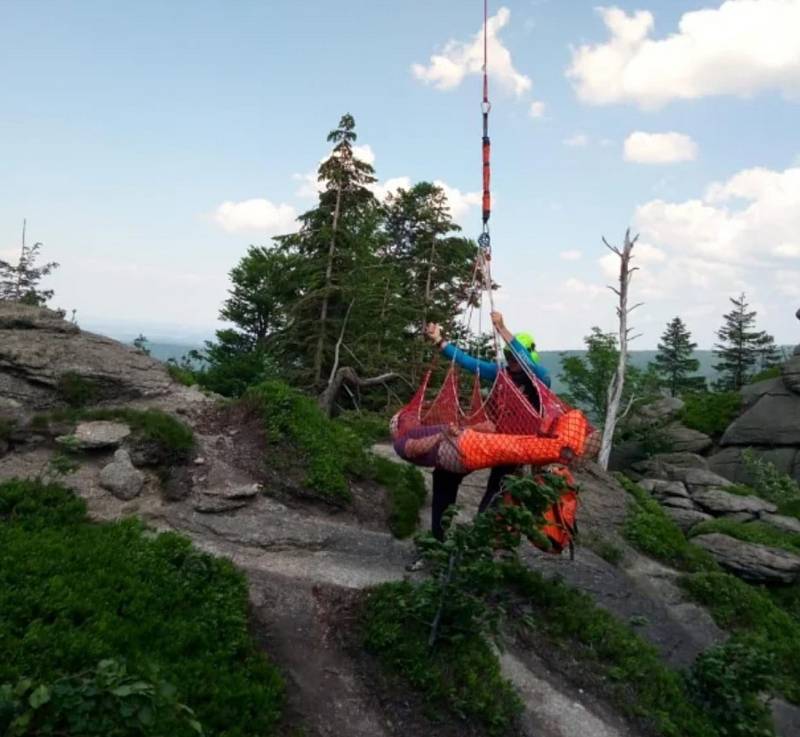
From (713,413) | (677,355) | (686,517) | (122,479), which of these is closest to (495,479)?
(122,479)

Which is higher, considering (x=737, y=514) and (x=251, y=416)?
(x=251, y=416)

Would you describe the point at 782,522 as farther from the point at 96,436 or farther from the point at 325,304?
the point at 96,436

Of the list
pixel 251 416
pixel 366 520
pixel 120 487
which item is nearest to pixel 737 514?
pixel 366 520

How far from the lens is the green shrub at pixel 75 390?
9242mm

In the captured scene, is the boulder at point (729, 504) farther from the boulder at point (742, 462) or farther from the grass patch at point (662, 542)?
the boulder at point (742, 462)

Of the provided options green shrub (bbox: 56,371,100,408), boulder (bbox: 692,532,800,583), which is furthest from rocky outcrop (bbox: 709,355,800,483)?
green shrub (bbox: 56,371,100,408)

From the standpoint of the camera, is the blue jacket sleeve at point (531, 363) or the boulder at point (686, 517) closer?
the blue jacket sleeve at point (531, 363)

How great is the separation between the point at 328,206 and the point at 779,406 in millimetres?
22655

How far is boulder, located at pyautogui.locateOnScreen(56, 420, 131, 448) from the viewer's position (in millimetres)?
7945

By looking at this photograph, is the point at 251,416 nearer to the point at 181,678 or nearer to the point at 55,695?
the point at 181,678

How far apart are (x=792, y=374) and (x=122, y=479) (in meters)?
30.0

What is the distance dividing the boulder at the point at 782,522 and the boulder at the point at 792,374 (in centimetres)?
1392

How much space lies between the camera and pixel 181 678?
15.2ft

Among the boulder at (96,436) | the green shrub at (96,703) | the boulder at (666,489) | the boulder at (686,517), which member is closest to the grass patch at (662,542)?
the boulder at (686,517)
